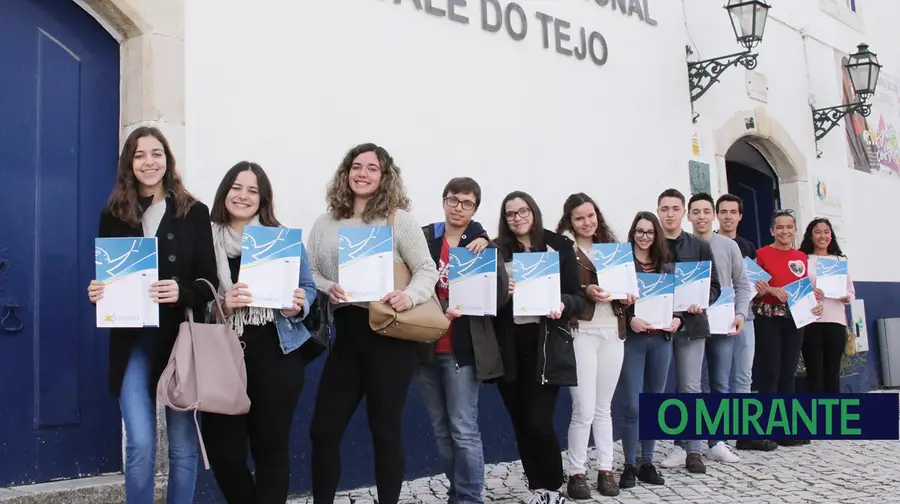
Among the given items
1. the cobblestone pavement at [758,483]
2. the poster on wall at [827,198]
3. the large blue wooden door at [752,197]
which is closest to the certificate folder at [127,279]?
the cobblestone pavement at [758,483]

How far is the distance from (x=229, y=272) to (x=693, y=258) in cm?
327

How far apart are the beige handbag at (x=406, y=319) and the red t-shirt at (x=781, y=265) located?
12.7 feet

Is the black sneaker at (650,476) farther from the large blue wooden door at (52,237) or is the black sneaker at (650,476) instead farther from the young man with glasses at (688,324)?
the large blue wooden door at (52,237)

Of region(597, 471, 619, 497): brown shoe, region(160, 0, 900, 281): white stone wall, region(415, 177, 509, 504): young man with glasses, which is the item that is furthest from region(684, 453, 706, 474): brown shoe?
region(160, 0, 900, 281): white stone wall

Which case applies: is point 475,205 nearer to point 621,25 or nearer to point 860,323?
point 621,25

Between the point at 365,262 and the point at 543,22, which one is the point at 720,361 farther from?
the point at 365,262

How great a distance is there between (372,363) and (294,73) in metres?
2.26

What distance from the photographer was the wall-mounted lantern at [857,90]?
32.6 feet

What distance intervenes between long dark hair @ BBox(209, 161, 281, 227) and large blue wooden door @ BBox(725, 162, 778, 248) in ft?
24.8

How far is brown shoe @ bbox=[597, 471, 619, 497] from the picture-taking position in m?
4.98

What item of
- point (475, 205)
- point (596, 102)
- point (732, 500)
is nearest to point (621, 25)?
point (596, 102)

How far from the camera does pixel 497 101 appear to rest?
649 centimetres

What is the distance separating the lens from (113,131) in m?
4.74

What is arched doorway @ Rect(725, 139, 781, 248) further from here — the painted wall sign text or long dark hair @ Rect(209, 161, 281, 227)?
long dark hair @ Rect(209, 161, 281, 227)
